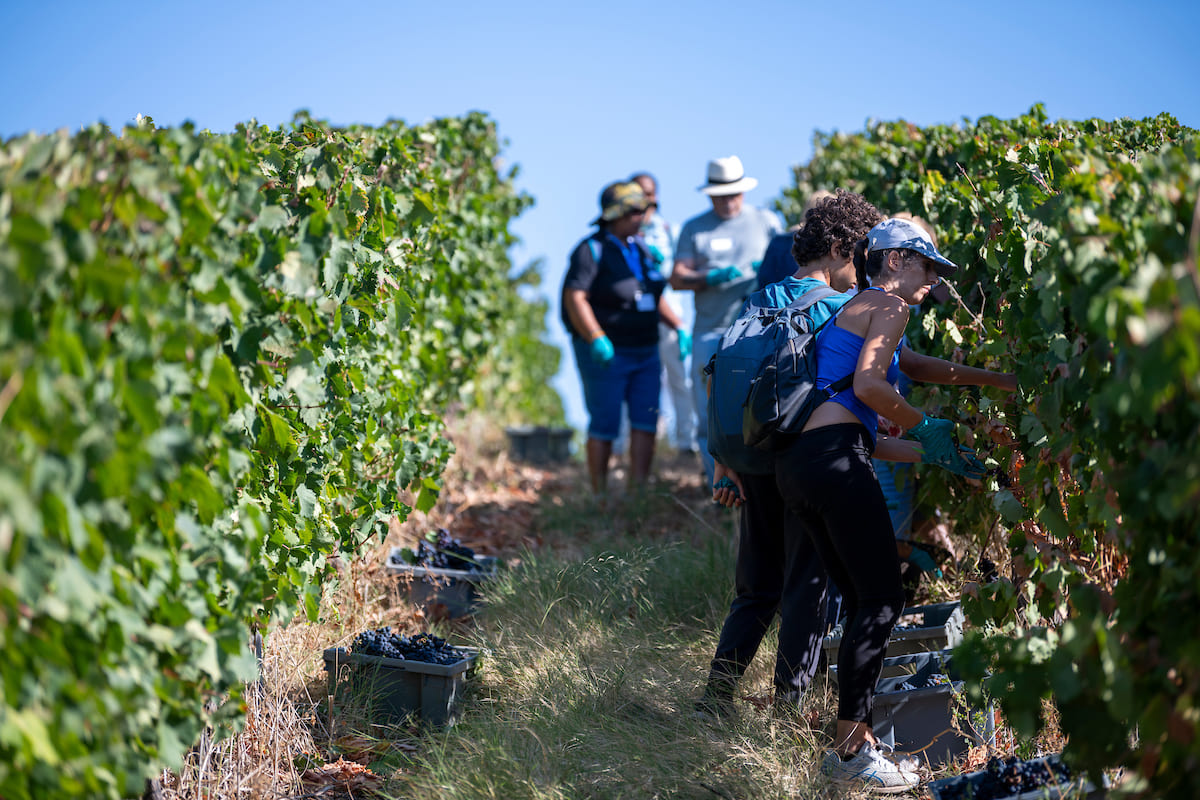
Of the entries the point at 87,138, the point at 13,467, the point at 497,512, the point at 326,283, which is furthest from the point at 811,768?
the point at 497,512

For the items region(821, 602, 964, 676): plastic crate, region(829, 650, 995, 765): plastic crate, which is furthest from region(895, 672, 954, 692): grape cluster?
region(821, 602, 964, 676): plastic crate

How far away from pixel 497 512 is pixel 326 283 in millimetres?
3884

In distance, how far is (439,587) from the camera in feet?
15.7

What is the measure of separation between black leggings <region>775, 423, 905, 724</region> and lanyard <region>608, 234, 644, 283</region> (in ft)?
11.7

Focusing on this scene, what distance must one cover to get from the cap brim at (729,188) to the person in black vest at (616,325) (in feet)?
1.34

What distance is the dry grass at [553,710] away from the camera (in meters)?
2.96

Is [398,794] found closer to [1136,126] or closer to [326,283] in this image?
[326,283]

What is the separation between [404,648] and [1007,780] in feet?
6.75

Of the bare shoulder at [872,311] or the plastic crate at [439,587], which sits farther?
the plastic crate at [439,587]

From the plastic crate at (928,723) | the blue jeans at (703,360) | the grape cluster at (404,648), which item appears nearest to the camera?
the plastic crate at (928,723)

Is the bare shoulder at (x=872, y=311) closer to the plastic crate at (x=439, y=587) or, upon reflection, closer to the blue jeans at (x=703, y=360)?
the plastic crate at (x=439, y=587)

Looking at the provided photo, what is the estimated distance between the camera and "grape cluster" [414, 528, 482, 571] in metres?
4.92

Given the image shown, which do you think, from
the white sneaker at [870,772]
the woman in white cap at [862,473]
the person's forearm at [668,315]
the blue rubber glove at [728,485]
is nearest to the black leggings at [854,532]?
the woman in white cap at [862,473]

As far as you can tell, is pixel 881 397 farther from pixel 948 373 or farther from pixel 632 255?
pixel 632 255
